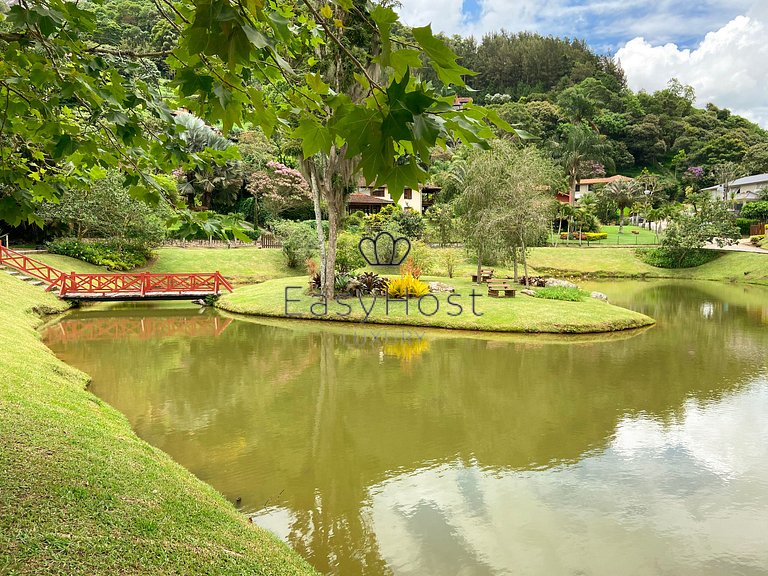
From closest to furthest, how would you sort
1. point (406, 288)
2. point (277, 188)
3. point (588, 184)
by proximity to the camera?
point (406, 288) < point (277, 188) < point (588, 184)

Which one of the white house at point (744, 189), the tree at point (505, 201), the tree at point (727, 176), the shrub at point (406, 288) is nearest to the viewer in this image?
the shrub at point (406, 288)

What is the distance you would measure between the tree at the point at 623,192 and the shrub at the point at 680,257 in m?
18.8

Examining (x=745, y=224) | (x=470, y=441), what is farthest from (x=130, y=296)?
(x=745, y=224)

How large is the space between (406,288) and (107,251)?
1877 cm

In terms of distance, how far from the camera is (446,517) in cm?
555

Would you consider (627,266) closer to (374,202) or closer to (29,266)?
(374,202)

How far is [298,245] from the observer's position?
3088 cm

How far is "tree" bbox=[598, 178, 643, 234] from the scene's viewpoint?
54169 mm

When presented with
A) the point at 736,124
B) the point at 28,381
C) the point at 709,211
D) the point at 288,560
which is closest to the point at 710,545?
the point at 288,560

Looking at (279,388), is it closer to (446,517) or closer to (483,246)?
(446,517)

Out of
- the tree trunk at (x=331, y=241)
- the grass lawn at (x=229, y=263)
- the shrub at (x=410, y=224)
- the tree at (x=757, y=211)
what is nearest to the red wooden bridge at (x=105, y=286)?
the grass lawn at (x=229, y=263)

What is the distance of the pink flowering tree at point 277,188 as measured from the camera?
3772 centimetres

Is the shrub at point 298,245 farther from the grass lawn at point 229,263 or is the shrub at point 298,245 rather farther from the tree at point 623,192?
the tree at point 623,192

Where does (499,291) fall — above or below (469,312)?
above
